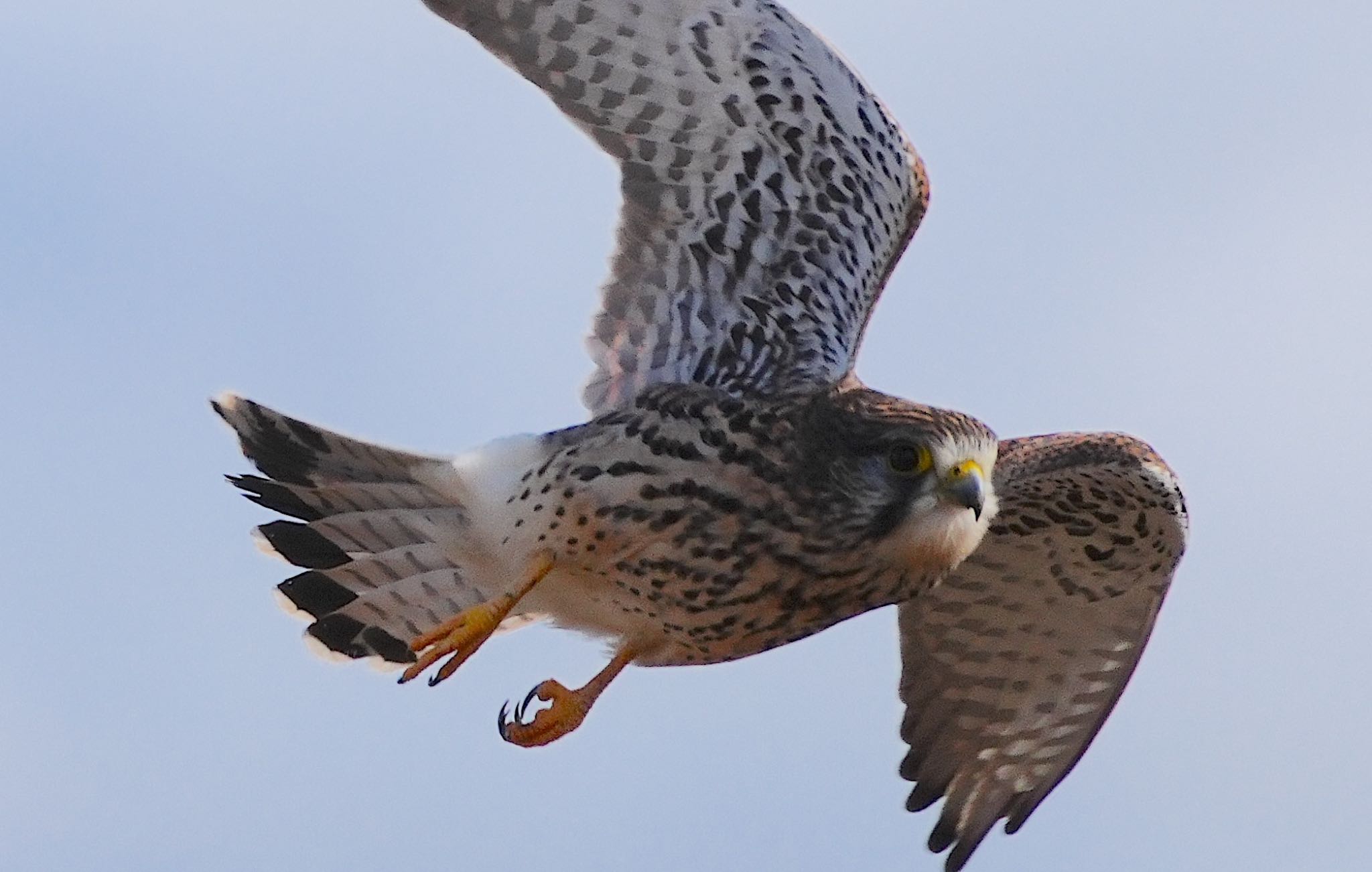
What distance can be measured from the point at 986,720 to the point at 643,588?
2.38 meters

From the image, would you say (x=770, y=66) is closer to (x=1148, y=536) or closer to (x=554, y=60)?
(x=554, y=60)

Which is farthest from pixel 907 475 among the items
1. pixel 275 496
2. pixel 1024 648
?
pixel 1024 648

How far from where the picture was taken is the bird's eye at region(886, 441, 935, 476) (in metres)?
6.19

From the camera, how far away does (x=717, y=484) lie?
645 cm

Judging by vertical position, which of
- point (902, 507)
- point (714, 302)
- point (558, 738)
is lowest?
point (558, 738)

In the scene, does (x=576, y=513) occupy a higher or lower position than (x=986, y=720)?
higher

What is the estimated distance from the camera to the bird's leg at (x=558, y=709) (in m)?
6.89

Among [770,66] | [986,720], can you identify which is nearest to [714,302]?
[770,66]

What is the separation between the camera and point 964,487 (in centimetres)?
617

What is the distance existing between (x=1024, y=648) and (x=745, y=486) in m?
2.39

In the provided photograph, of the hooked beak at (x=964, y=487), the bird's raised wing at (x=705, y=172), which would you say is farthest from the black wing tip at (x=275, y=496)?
the hooked beak at (x=964, y=487)

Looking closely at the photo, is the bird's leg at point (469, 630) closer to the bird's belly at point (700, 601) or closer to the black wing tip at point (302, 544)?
the bird's belly at point (700, 601)

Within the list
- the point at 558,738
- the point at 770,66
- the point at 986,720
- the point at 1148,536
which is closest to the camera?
the point at 558,738

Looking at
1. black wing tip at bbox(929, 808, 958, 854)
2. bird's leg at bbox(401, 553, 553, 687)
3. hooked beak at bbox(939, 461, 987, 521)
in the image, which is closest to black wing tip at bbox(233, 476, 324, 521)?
bird's leg at bbox(401, 553, 553, 687)
